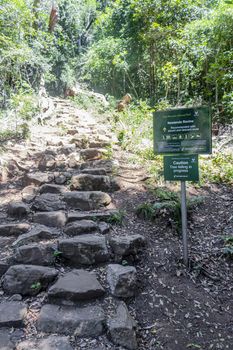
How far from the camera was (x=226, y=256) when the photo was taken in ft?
10.1

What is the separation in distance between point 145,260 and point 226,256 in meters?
0.87

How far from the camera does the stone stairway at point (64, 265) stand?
2.17 m

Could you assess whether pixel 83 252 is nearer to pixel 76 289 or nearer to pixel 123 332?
pixel 76 289

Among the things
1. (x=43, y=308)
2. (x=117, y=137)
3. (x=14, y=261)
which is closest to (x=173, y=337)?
(x=43, y=308)

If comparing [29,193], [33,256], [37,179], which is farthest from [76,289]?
[37,179]

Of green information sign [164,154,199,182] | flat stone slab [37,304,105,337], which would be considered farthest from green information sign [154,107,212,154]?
flat stone slab [37,304,105,337]

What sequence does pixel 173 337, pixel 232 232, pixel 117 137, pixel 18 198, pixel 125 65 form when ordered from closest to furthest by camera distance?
1. pixel 173 337
2. pixel 232 232
3. pixel 18 198
4. pixel 117 137
5. pixel 125 65

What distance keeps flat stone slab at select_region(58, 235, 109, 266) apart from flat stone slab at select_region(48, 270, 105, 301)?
0.26 m

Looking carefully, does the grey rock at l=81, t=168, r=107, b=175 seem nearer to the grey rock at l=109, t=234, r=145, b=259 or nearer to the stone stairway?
the stone stairway

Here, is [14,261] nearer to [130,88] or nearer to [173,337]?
[173,337]

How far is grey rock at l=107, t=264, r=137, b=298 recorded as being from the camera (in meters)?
2.51

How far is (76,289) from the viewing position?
243cm

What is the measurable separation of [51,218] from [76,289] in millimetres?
1203

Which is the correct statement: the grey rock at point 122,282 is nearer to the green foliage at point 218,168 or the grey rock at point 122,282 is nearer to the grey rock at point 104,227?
the grey rock at point 104,227
